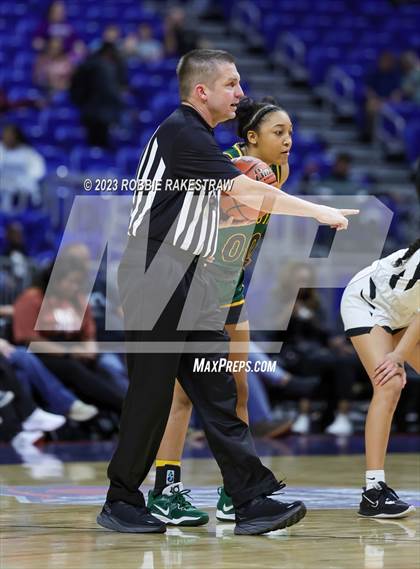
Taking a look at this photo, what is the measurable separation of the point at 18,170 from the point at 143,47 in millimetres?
4614

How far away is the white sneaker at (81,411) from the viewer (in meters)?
9.69

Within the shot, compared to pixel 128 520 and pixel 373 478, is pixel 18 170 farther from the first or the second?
pixel 128 520

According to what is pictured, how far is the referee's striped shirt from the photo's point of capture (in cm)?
512

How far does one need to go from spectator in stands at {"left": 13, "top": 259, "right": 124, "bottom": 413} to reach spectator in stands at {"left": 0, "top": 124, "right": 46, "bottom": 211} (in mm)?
2627

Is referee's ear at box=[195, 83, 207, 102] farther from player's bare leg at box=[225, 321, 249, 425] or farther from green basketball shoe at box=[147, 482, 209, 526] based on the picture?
green basketball shoe at box=[147, 482, 209, 526]

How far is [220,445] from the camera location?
5.19 m

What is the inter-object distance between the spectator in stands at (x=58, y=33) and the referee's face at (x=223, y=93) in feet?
35.0

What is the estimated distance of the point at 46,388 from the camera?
9672 mm

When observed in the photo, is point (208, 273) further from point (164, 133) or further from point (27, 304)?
point (27, 304)

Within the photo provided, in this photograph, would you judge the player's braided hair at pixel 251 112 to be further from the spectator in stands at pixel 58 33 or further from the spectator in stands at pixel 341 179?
the spectator in stands at pixel 58 33

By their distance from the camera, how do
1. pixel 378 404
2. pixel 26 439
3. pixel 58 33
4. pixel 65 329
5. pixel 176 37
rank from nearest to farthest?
pixel 378 404 → pixel 26 439 → pixel 65 329 → pixel 58 33 → pixel 176 37

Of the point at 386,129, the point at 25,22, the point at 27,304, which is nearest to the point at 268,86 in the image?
the point at 386,129

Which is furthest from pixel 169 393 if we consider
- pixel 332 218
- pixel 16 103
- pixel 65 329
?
pixel 16 103

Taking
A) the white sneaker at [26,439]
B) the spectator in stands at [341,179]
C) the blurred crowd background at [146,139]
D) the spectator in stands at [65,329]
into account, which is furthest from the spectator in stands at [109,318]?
the spectator in stands at [341,179]
